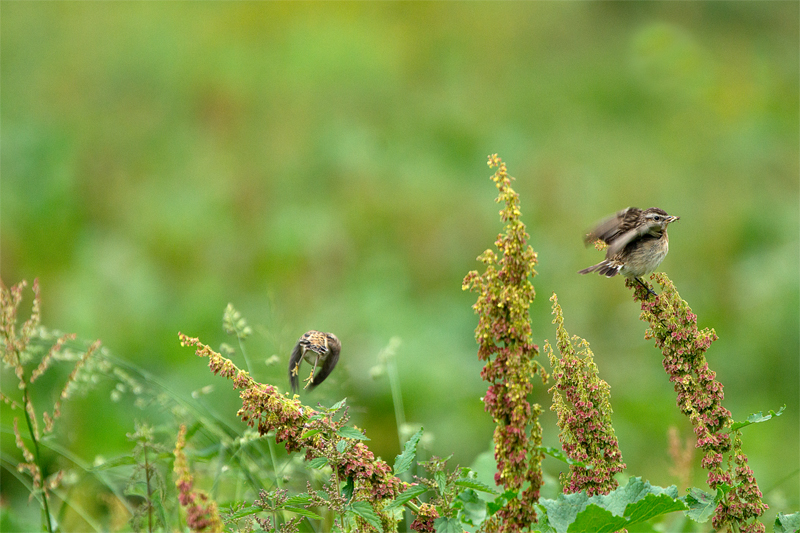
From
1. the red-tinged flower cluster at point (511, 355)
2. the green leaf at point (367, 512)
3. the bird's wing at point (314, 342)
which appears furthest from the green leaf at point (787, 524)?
the bird's wing at point (314, 342)

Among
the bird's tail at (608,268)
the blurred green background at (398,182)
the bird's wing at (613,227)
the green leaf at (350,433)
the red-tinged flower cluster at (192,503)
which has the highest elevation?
the blurred green background at (398,182)

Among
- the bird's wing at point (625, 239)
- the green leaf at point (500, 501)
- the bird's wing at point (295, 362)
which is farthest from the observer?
the bird's wing at point (295, 362)

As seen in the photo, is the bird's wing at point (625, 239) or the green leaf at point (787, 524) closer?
the green leaf at point (787, 524)

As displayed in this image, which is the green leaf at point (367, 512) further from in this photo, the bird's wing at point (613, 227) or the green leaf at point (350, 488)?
the bird's wing at point (613, 227)

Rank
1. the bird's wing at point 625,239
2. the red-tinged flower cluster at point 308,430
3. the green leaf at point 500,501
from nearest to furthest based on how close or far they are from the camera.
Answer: the green leaf at point 500,501 → the red-tinged flower cluster at point 308,430 → the bird's wing at point 625,239

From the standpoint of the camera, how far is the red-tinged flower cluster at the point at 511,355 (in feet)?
4.20

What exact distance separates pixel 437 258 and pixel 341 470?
14.5ft

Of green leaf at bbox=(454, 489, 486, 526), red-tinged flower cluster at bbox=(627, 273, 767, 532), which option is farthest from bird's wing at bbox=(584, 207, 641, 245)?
green leaf at bbox=(454, 489, 486, 526)

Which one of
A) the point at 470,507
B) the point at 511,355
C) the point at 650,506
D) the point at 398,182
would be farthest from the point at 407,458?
the point at 398,182

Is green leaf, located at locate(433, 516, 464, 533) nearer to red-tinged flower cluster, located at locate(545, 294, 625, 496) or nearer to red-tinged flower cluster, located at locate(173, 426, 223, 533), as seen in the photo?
red-tinged flower cluster, located at locate(545, 294, 625, 496)

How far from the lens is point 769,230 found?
5.69 meters

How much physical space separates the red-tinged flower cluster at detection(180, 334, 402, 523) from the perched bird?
69cm

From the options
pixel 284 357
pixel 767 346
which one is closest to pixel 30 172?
pixel 284 357

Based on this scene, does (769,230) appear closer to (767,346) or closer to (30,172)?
(767,346)
